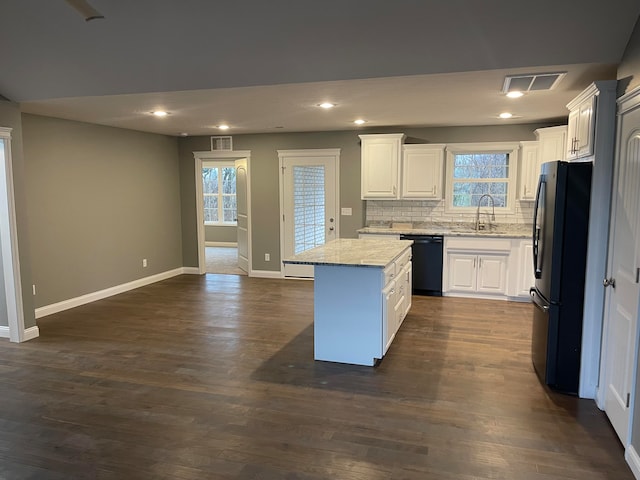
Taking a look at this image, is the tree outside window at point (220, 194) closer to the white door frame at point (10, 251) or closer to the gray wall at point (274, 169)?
the gray wall at point (274, 169)

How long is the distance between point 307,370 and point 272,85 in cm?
236

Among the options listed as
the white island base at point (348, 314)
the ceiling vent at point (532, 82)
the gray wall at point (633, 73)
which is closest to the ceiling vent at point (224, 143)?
the white island base at point (348, 314)

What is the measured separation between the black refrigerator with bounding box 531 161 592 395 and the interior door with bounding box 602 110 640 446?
201mm

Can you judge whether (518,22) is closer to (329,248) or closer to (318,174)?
(329,248)

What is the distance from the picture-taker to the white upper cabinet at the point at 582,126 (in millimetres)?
3113

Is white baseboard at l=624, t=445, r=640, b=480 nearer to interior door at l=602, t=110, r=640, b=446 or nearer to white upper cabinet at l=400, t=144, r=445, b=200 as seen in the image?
interior door at l=602, t=110, r=640, b=446

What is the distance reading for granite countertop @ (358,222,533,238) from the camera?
5.94m

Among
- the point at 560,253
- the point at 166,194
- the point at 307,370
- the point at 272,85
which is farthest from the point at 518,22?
the point at 166,194

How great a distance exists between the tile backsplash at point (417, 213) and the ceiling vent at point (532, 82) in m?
2.76

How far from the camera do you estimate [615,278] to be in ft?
9.52

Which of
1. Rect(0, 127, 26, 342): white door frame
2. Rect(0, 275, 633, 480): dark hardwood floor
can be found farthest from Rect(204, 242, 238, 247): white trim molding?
Rect(0, 127, 26, 342): white door frame

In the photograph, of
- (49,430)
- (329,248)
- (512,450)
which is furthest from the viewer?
(329,248)

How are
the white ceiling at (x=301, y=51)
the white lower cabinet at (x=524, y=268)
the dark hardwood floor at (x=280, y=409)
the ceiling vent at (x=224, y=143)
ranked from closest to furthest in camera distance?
the dark hardwood floor at (x=280, y=409) → the white ceiling at (x=301, y=51) → the white lower cabinet at (x=524, y=268) → the ceiling vent at (x=224, y=143)

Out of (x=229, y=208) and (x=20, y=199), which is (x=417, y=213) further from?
(x=229, y=208)
